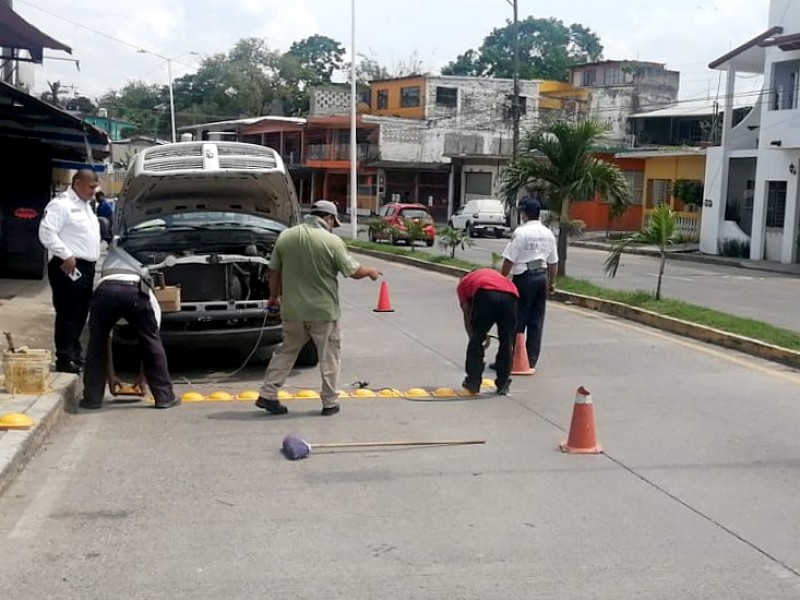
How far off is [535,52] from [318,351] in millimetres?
100838

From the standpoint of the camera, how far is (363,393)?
9.00 m

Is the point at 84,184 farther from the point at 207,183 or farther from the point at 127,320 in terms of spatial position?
the point at 207,183

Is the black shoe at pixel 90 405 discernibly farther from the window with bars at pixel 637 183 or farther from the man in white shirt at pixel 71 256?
the window with bars at pixel 637 183

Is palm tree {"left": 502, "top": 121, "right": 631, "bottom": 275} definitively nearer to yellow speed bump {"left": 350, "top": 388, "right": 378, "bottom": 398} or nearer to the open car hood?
the open car hood

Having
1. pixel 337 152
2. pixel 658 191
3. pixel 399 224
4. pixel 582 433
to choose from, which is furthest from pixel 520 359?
pixel 337 152

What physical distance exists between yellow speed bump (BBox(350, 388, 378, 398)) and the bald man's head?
2946 millimetres

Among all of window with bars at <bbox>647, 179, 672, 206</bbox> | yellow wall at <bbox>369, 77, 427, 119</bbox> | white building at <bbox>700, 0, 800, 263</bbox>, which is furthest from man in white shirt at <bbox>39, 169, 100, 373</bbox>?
yellow wall at <bbox>369, 77, 427, 119</bbox>

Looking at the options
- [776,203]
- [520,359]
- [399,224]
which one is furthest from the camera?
[399,224]

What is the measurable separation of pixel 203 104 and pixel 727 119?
67.4 metres

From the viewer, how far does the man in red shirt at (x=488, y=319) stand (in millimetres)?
8695

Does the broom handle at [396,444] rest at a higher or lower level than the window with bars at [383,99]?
lower

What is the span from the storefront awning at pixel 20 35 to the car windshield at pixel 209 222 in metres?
5.74

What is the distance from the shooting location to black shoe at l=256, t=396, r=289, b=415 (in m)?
7.98

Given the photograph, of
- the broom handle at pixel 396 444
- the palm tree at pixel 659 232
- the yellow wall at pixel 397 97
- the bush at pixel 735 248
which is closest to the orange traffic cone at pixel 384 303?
the palm tree at pixel 659 232
